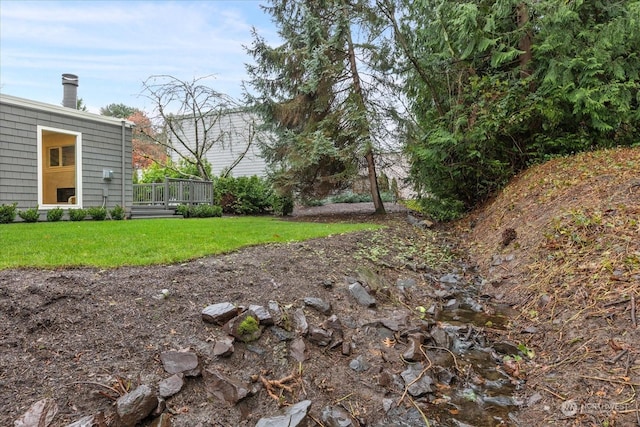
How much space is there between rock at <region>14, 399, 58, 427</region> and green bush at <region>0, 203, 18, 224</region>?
7.85 m

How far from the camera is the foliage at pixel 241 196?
12.8 metres

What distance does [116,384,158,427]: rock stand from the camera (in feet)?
5.44

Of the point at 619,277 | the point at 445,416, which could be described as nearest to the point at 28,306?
the point at 445,416

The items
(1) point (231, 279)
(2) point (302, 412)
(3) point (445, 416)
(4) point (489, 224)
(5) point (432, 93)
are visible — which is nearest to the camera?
(2) point (302, 412)

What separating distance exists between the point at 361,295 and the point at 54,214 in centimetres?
810

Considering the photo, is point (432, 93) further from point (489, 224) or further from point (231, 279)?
point (231, 279)

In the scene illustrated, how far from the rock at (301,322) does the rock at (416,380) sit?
2.29 ft

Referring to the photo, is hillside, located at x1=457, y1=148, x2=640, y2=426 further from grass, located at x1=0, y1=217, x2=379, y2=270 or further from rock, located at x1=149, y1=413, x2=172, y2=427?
grass, located at x1=0, y1=217, x2=379, y2=270

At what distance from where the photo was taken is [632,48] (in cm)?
615

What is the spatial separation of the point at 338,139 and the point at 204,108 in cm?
786

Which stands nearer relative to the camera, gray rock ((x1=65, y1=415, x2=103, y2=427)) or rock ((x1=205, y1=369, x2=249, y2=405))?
gray rock ((x1=65, y1=415, x2=103, y2=427))

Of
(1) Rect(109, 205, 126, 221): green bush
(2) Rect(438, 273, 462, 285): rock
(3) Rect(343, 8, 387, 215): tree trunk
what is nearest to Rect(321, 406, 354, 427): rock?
(2) Rect(438, 273, 462, 285): rock

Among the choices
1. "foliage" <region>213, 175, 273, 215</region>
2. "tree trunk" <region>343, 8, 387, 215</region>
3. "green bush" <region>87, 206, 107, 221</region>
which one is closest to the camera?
"tree trunk" <region>343, 8, 387, 215</region>

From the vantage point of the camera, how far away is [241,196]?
12.8m
